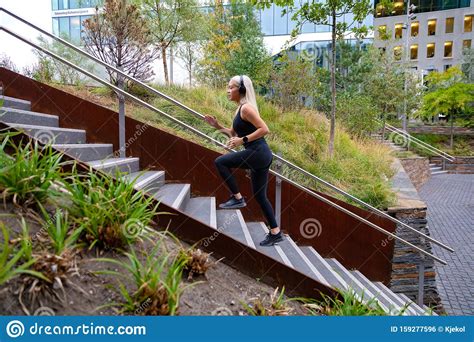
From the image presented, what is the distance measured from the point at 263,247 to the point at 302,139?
125 inches

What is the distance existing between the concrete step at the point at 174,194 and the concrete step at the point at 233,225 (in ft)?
1.30

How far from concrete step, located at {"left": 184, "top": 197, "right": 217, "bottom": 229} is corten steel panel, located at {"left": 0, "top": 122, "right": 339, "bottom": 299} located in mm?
644

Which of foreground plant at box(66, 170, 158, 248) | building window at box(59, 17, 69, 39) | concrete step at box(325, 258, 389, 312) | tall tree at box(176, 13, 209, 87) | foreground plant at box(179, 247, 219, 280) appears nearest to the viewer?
foreground plant at box(66, 170, 158, 248)

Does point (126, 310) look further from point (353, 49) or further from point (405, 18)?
point (353, 49)

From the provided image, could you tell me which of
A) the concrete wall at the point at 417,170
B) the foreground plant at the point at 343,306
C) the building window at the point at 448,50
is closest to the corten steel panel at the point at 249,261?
the foreground plant at the point at 343,306

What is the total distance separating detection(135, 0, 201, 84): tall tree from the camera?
311 inches

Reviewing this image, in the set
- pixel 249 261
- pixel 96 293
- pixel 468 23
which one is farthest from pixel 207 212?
pixel 468 23

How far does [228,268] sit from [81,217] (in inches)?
39.7

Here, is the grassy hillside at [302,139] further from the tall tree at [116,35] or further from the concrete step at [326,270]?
the concrete step at [326,270]

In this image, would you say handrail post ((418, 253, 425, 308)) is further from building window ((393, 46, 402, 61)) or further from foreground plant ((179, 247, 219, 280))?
building window ((393, 46, 402, 61))

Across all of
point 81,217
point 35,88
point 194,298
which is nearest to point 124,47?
point 35,88

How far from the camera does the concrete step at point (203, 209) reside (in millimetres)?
3258

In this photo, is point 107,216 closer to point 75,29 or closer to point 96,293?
point 96,293

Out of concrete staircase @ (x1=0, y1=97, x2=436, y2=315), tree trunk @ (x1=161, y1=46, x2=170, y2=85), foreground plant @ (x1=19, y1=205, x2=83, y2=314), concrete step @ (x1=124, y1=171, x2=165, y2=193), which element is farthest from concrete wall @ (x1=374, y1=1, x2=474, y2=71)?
foreground plant @ (x1=19, y1=205, x2=83, y2=314)
